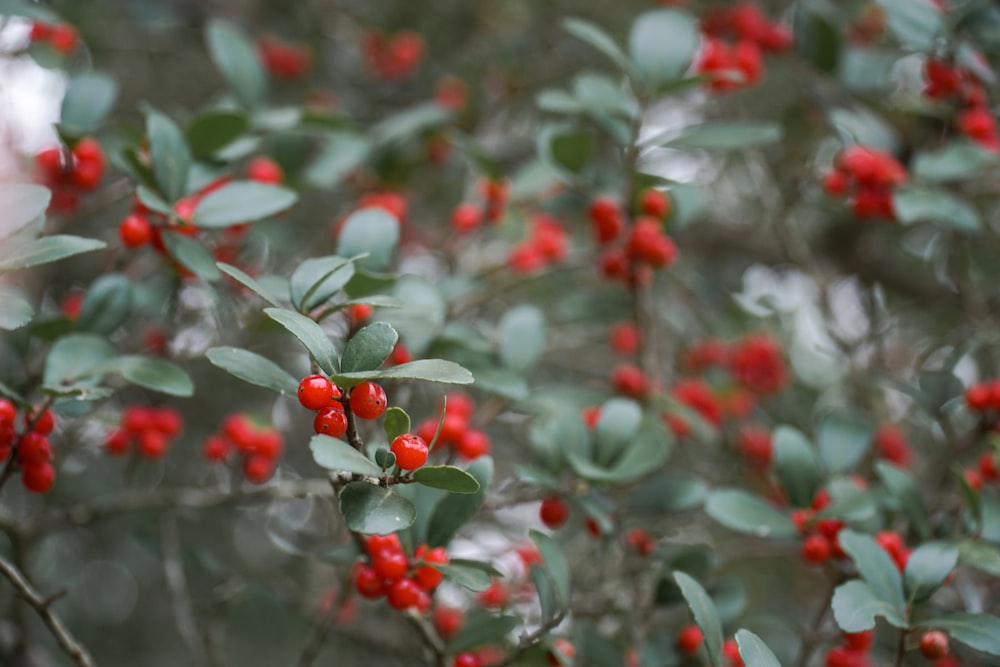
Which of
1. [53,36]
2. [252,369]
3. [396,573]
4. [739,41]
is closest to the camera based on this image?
[252,369]

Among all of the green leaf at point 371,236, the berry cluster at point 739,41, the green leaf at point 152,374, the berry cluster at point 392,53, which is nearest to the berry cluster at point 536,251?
the berry cluster at point 739,41

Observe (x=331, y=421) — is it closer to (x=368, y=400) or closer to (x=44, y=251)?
(x=368, y=400)

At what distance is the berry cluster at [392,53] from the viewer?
259 centimetres

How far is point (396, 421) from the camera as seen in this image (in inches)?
35.4

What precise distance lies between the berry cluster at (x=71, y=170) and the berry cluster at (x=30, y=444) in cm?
58

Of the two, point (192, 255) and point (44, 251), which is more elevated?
point (44, 251)

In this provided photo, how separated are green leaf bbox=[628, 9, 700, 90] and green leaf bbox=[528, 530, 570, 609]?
2.59 feet

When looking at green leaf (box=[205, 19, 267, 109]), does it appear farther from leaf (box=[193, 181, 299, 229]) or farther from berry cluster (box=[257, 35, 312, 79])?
berry cluster (box=[257, 35, 312, 79])

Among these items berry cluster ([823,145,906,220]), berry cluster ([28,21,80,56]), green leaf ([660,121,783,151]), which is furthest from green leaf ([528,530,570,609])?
berry cluster ([28,21,80,56])

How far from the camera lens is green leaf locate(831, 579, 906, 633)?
3.22ft

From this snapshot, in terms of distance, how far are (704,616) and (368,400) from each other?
467mm

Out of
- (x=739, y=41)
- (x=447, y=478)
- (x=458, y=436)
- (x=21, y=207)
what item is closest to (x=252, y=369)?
(x=447, y=478)

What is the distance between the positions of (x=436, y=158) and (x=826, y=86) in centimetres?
99

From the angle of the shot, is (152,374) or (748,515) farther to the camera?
(748,515)
